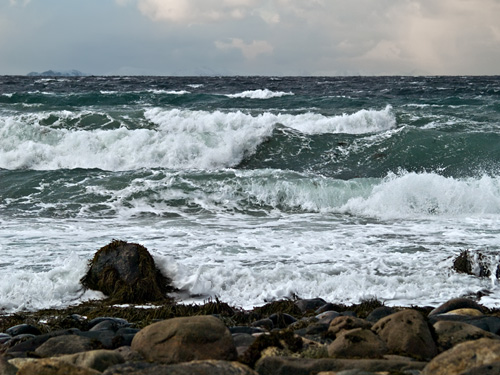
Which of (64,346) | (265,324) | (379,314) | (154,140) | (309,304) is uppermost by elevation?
(154,140)

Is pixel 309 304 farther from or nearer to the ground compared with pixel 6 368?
nearer to the ground

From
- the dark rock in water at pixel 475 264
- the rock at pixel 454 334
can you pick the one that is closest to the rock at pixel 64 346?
the rock at pixel 454 334

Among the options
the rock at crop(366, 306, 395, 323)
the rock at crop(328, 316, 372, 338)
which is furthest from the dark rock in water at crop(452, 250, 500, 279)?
the rock at crop(328, 316, 372, 338)

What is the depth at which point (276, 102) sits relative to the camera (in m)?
27.9

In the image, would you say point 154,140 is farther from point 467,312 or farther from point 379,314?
point 467,312

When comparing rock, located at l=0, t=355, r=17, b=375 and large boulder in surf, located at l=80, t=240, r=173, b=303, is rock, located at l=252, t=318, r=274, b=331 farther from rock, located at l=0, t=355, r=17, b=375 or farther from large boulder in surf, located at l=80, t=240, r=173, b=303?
rock, located at l=0, t=355, r=17, b=375

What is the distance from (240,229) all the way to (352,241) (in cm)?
198

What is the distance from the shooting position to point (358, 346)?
3572 mm

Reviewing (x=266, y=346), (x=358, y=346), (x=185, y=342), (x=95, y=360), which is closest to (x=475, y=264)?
(x=358, y=346)

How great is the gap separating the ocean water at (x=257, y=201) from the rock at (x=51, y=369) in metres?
3.26

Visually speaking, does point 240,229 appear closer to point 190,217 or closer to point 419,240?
point 190,217

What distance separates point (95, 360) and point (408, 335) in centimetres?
194

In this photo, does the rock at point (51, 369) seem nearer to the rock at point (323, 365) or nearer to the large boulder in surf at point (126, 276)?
the rock at point (323, 365)

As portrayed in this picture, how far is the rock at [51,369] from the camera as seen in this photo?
2.97 m
